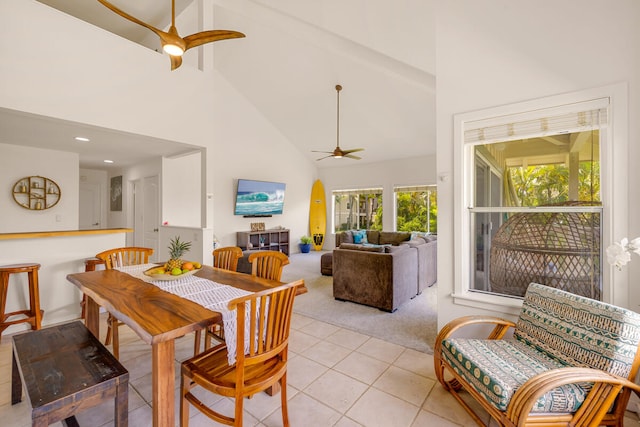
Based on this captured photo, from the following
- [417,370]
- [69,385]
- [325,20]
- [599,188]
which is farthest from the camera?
[325,20]

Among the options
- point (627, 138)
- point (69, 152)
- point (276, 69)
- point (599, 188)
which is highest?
point (276, 69)

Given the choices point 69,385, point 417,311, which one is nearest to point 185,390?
point 69,385

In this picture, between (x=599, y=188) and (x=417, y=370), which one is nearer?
(x=599, y=188)

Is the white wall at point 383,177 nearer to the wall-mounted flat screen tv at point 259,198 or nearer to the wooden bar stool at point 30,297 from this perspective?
the wall-mounted flat screen tv at point 259,198

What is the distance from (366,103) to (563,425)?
5840 millimetres

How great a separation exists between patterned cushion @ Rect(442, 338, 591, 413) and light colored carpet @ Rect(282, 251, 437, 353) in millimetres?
884

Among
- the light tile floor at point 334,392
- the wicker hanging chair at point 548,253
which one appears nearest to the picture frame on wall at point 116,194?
the light tile floor at point 334,392

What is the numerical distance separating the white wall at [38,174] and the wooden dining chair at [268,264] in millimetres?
4357

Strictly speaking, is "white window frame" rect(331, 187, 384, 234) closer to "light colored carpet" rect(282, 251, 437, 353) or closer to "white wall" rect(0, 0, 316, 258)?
"light colored carpet" rect(282, 251, 437, 353)

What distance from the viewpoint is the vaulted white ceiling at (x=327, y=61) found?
3.44 m

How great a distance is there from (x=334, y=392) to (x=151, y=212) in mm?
5089

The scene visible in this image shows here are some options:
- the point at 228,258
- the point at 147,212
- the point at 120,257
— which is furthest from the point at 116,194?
the point at 228,258

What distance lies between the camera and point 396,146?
7.28 meters

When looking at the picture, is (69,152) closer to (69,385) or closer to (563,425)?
(69,385)
